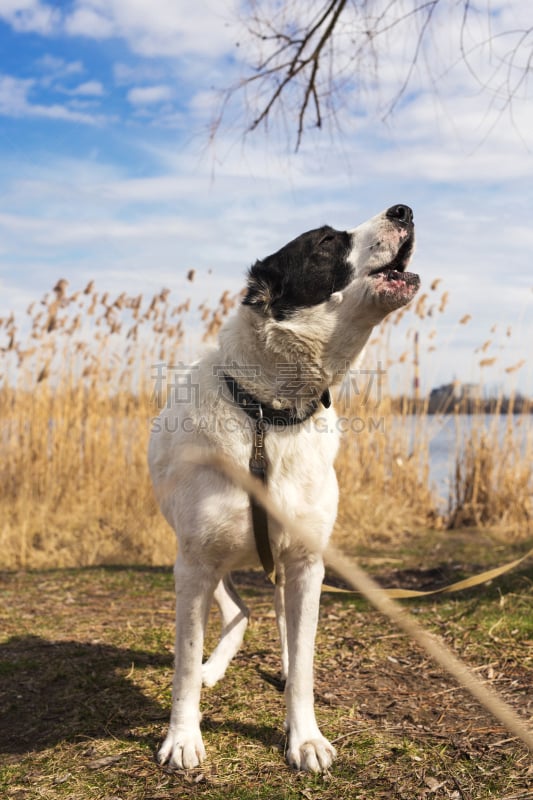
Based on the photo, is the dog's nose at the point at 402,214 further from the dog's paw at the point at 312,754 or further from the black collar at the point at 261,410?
the dog's paw at the point at 312,754

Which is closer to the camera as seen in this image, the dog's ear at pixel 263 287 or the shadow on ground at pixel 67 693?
the dog's ear at pixel 263 287

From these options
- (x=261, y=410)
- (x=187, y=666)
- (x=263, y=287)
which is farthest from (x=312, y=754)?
(x=263, y=287)

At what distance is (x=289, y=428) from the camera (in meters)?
2.10

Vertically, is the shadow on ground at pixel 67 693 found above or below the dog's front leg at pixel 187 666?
below

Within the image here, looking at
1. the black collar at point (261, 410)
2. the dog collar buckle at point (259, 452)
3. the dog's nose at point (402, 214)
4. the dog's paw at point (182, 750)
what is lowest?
the dog's paw at point (182, 750)

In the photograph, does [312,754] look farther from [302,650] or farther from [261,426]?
[261,426]

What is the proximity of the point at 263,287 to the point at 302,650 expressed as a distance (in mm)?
1110

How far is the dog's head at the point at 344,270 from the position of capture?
204 cm

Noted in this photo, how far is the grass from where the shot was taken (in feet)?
A: 6.46

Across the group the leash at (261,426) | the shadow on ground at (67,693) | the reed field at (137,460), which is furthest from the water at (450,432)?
the leash at (261,426)

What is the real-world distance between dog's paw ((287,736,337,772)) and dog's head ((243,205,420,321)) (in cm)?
127

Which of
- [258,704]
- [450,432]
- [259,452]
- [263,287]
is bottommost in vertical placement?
[258,704]

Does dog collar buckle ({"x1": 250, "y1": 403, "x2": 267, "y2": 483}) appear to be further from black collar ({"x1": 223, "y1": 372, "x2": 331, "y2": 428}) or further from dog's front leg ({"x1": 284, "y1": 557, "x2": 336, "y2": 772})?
dog's front leg ({"x1": 284, "y1": 557, "x2": 336, "y2": 772})

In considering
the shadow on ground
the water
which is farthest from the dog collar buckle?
the water
